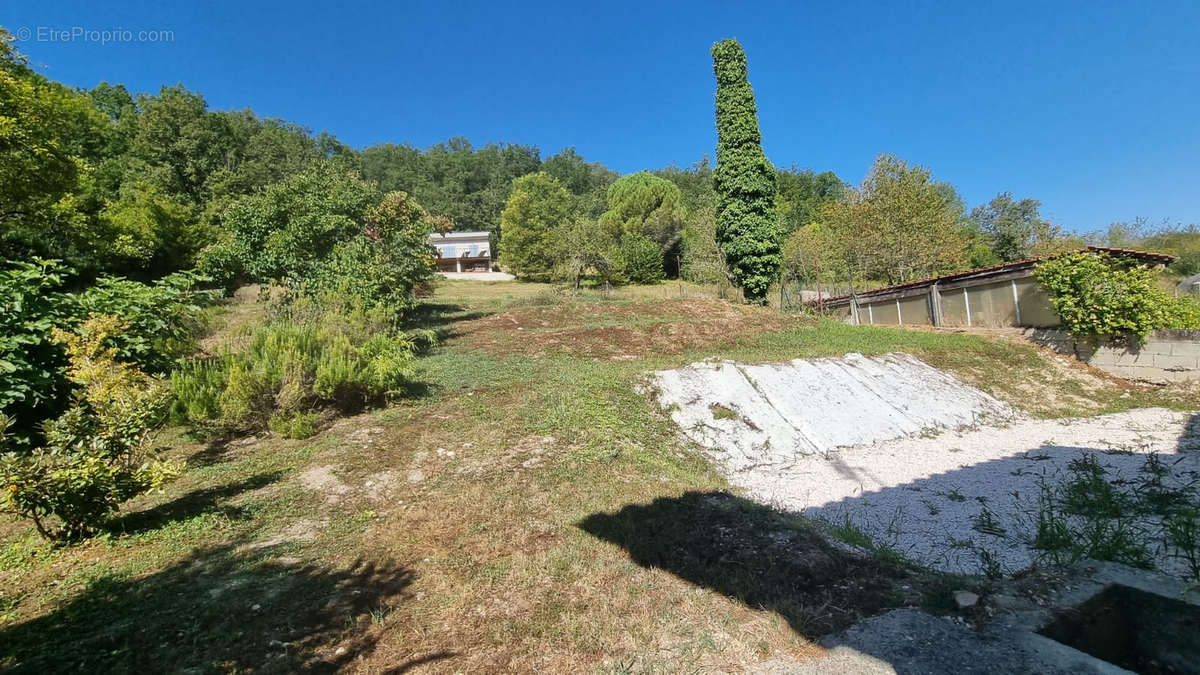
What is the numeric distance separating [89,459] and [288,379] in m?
3.34

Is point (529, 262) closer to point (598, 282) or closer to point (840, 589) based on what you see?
point (598, 282)

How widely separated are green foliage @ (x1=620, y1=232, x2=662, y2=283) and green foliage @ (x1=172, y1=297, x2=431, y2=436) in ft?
92.9

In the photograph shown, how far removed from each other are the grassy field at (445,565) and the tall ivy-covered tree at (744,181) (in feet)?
52.5

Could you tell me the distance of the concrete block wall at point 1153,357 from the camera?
35.2 feet

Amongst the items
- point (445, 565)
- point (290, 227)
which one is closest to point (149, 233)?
point (290, 227)

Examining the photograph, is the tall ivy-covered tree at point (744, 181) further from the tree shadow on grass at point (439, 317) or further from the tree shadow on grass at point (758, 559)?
the tree shadow on grass at point (758, 559)

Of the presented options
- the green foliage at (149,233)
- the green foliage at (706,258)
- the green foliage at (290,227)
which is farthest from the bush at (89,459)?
the green foliage at (706,258)

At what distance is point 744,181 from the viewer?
21.8m

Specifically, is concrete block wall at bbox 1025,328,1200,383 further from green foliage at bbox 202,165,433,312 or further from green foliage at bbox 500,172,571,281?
green foliage at bbox 500,172,571,281

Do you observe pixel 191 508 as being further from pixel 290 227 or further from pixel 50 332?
pixel 290 227

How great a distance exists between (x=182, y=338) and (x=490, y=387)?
425 centimetres

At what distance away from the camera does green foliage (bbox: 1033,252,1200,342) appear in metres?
11.1

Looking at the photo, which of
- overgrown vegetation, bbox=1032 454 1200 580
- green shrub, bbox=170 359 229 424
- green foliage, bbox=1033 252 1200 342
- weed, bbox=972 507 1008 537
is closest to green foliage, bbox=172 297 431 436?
green shrub, bbox=170 359 229 424

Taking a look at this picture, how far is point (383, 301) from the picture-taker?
1116cm
